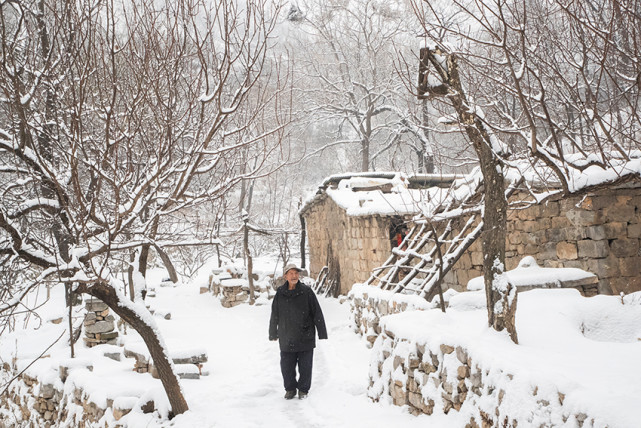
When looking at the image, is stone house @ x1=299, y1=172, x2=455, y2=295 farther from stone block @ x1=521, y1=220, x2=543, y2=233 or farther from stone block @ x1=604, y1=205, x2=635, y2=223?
stone block @ x1=604, y1=205, x2=635, y2=223

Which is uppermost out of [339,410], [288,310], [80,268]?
[80,268]

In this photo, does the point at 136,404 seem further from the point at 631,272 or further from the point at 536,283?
the point at 631,272

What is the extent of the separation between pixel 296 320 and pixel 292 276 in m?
0.50

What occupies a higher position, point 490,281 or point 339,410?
point 490,281

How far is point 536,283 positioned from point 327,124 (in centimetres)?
2410

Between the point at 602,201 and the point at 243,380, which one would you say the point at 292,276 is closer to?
the point at 243,380

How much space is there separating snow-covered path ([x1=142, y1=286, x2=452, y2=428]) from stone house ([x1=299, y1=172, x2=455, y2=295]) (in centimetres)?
145

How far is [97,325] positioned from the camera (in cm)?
964

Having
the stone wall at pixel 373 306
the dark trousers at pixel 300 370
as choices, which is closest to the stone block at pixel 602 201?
the stone wall at pixel 373 306

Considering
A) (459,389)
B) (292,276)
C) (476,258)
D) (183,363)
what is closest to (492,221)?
(459,389)

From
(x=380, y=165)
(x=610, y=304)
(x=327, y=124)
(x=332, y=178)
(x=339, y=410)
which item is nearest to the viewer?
(x=610, y=304)

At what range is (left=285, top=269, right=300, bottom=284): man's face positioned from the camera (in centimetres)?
601

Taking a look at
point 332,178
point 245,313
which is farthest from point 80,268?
point 332,178

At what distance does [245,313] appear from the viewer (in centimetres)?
1331
